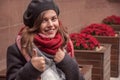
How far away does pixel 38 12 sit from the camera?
2014 millimetres

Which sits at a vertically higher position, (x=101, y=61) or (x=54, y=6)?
(x=54, y=6)

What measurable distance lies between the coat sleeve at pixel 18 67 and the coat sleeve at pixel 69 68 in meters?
0.19

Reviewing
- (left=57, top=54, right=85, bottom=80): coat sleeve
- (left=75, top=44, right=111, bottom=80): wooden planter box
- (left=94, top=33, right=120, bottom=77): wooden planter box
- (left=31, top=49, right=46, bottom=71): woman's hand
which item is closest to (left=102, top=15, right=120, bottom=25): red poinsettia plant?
(left=94, top=33, right=120, bottom=77): wooden planter box

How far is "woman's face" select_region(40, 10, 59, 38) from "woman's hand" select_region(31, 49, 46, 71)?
5.6 inches

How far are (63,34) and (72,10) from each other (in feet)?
13.5

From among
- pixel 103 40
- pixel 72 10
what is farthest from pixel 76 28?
pixel 103 40

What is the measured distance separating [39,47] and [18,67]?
0.19m

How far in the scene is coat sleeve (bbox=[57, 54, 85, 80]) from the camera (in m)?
2.05

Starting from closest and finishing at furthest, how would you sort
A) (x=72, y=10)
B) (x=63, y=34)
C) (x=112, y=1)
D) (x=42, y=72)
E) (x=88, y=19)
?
1. (x=42, y=72)
2. (x=63, y=34)
3. (x=72, y=10)
4. (x=88, y=19)
5. (x=112, y=1)

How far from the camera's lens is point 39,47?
1.99m

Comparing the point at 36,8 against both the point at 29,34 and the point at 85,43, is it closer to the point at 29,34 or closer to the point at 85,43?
the point at 29,34

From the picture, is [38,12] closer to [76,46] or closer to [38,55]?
[38,55]

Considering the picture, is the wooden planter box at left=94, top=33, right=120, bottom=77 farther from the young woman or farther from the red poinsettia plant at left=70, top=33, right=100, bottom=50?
the young woman

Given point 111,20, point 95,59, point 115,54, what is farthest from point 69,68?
point 111,20
